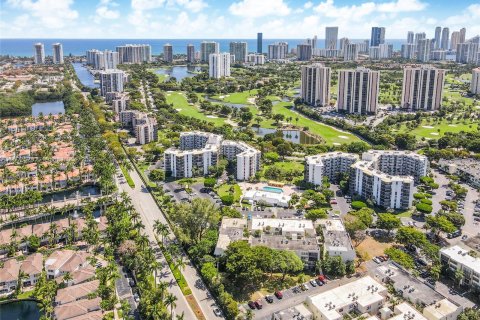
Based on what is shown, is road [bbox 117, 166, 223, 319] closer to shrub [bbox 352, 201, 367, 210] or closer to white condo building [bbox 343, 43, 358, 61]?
shrub [bbox 352, 201, 367, 210]

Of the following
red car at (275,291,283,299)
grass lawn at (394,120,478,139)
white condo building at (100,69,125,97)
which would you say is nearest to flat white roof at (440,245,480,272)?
red car at (275,291,283,299)

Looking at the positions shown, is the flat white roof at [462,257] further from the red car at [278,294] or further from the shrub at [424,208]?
the red car at [278,294]

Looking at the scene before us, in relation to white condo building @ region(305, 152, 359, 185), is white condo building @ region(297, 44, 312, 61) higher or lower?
higher

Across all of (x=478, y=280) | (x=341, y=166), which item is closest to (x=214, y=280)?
(x=478, y=280)

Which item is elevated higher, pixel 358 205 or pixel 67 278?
pixel 358 205

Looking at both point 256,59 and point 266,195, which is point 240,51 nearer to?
point 256,59

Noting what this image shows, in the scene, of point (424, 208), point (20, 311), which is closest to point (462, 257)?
point (424, 208)
